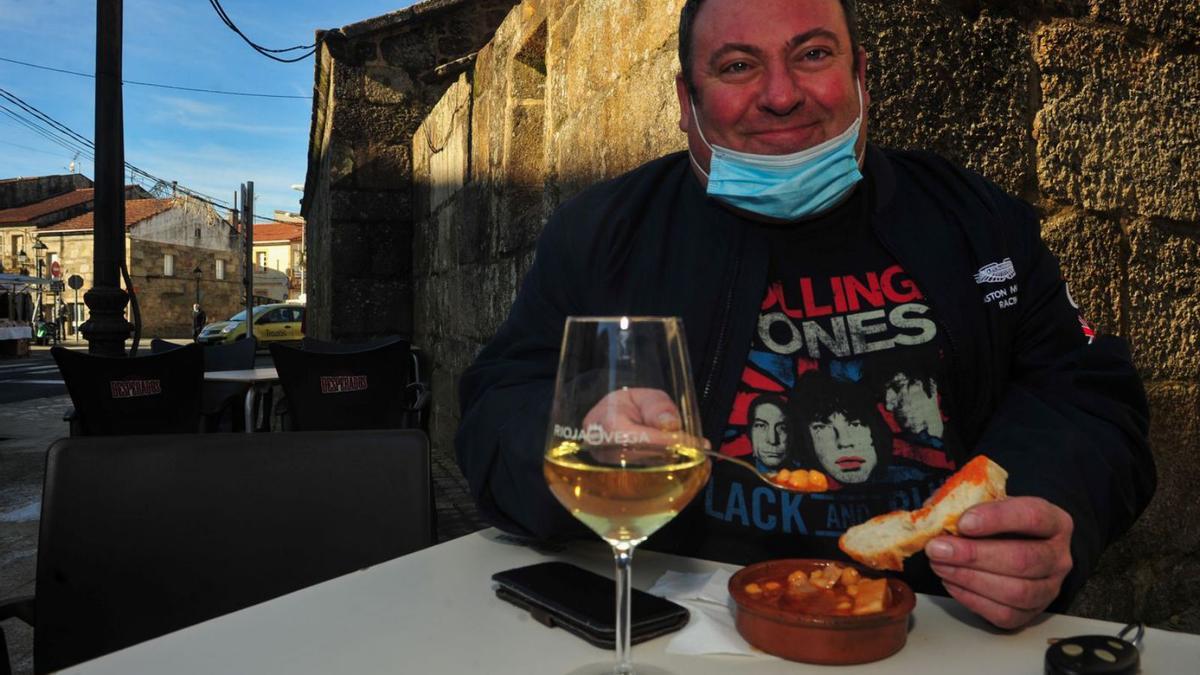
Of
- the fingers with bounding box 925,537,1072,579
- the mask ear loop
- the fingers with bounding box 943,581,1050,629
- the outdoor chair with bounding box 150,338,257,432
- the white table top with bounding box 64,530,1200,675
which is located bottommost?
the outdoor chair with bounding box 150,338,257,432

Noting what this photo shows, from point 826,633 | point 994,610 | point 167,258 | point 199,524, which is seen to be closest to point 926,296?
point 994,610

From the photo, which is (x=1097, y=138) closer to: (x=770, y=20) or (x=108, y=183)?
(x=770, y=20)

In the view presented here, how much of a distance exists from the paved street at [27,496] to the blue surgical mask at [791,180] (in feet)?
4.47

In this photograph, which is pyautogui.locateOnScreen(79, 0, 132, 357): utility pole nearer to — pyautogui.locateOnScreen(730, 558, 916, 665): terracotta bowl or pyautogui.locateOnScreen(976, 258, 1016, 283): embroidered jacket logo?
pyautogui.locateOnScreen(976, 258, 1016, 283): embroidered jacket logo

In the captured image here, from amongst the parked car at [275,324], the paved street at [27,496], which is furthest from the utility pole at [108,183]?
the parked car at [275,324]

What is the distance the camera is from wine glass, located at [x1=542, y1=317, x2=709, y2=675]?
0.73 meters

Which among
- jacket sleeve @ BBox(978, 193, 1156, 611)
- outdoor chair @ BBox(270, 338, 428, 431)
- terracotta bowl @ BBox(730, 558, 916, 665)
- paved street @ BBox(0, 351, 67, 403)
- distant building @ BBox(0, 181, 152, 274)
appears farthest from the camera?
distant building @ BBox(0, 181, 152, 274)

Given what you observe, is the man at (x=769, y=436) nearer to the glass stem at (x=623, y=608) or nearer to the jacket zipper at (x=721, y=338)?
the jacket zipper at (x=721, y=338)

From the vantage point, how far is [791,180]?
1.57m

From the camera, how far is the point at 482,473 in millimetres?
1273

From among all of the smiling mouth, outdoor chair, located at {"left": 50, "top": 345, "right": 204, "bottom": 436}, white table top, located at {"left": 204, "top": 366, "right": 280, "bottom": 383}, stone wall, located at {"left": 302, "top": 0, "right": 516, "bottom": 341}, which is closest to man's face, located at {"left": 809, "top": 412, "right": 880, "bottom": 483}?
the smiling mouth

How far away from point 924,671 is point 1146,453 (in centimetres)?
71

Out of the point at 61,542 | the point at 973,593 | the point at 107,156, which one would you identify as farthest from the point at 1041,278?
the point at 107,156

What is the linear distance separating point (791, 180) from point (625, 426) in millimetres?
976
